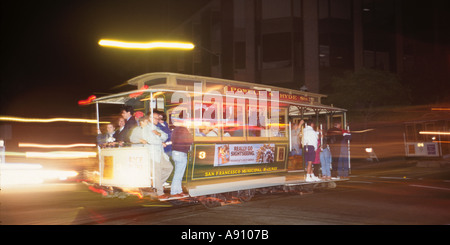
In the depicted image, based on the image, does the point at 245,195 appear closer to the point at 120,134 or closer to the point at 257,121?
the point at 257,121

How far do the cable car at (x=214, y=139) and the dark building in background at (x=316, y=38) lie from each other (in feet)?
59.9

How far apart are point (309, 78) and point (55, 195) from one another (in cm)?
2331

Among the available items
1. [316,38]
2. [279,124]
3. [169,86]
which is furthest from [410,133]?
[169,86]

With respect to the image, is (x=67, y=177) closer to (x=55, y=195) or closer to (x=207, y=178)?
(x=55, y=195)

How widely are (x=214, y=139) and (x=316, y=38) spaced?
23822 millimetres

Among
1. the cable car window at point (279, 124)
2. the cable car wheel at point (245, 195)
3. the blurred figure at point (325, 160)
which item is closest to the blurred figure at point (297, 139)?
the cable car window at point (279, 124)

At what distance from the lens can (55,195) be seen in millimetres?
11352

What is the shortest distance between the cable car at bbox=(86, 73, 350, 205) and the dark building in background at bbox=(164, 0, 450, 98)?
18265 mm

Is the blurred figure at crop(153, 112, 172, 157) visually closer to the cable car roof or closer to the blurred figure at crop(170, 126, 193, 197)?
the blurred figure at crop(170, 126, 193, 197)

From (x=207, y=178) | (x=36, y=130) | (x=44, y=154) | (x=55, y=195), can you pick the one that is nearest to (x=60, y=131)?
(x=36, y=130)

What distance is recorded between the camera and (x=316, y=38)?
30734 mm

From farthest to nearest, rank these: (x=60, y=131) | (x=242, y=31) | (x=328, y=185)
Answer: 1. (x=242, y=31)
2. (x=60, y=131)
3. (x=328, y=185)

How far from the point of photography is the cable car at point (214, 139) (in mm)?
8617

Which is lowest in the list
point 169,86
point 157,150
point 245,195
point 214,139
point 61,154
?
point 245,195
